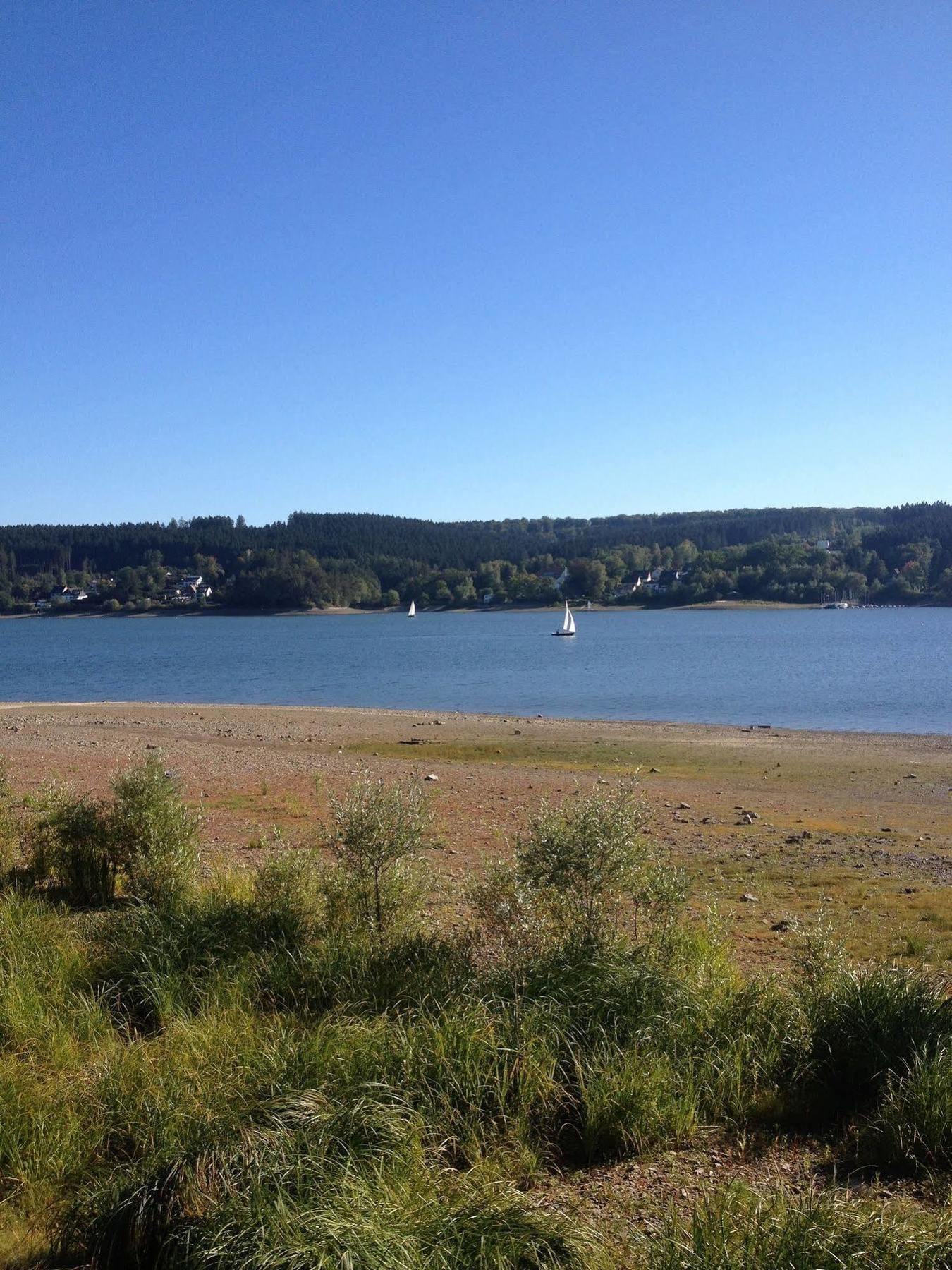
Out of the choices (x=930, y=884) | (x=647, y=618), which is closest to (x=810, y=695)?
(x=930, y=884)

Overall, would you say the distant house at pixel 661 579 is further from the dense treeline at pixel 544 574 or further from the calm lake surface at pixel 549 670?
the calm lake surface at pixel 549 670

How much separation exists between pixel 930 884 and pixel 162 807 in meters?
9.65

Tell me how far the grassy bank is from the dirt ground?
1.79m

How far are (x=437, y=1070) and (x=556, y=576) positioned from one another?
184669 millimetres

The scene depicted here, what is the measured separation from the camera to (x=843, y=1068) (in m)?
6.43

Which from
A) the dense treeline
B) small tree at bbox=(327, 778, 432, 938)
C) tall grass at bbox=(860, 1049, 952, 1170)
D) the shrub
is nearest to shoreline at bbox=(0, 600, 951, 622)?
the dense treeline

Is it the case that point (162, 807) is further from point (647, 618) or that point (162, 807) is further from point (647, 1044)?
point (647, 618)

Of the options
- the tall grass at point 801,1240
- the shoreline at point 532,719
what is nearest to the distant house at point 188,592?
the shoreline at point 532,719

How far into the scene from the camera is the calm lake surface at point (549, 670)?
46.0 meters

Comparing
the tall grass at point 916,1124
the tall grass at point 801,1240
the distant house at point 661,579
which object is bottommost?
the tall grass at point 916,1124

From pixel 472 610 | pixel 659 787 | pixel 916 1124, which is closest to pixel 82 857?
pixel 916 1124

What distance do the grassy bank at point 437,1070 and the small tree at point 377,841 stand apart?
0.03m

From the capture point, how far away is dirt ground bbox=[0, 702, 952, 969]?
1210 cm

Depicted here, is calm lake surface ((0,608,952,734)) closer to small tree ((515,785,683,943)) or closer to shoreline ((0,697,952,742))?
shoreline ((0,697,952,742))
